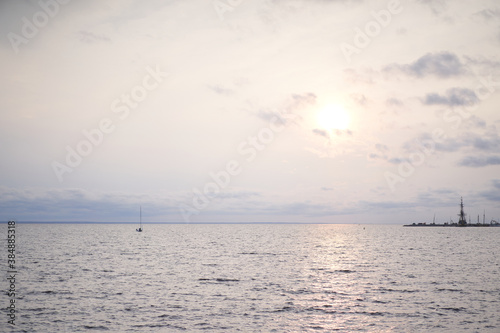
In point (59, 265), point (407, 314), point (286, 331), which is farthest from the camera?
point (59, 265)

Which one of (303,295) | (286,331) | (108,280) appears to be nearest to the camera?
(286,331)

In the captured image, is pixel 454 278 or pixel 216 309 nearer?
pixel 216 309

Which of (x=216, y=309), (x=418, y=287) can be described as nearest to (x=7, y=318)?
(x=216, y=309)

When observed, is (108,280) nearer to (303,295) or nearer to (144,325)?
(144,325)

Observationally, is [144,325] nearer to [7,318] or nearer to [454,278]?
[7,318]

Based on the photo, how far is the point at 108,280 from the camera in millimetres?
57531

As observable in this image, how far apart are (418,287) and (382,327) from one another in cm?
2165

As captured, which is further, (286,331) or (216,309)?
(216,309)

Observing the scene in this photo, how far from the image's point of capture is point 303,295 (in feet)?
156

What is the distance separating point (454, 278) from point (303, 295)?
3003cm

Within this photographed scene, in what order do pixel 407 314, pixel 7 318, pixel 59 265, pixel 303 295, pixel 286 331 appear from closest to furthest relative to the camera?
pixel 286 331
pixel 7 318
pixel 407 314
pixel 303 295
pixel 59 265

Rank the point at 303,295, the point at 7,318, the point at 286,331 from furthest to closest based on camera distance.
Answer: the point at 303,295
the point at 7,318
the point at 286,331

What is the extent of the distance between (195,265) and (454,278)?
4735cm

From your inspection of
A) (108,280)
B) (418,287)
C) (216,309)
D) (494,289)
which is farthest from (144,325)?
(494,289)
